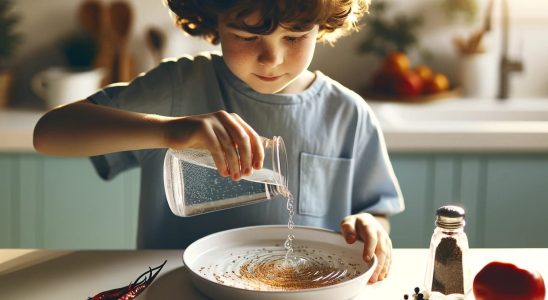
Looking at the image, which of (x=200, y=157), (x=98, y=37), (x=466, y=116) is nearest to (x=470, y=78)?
(x=466, y=116)

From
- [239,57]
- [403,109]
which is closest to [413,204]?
[403,109]

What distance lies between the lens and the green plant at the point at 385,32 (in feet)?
8.82

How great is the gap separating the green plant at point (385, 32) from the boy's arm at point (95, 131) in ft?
5.35

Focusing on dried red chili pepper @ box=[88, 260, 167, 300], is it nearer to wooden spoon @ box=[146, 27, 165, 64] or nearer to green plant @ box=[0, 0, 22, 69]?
wooden spoon @ box=[146, 27, 165, 64]

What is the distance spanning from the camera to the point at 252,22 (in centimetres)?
Answer: 118

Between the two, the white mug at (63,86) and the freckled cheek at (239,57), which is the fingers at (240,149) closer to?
the freckled cheek at (239,57)

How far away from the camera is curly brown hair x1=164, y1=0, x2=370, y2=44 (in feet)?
3.85

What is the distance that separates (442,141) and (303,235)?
0.99 meters

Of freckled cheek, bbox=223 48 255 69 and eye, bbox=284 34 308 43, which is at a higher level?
eye, bbox=284 34 308 43

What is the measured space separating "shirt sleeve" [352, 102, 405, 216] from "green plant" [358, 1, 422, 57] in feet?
4.02

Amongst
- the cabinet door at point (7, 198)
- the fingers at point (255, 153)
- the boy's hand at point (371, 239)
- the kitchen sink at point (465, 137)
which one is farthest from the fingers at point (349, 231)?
the cabinet door at point (7, 198)

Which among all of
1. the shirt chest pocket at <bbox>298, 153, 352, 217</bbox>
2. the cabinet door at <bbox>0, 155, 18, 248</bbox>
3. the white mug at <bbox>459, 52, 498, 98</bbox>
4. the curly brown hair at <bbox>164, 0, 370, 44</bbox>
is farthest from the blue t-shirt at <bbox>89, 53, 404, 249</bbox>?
the white mug at <bbox>459, 52, 498, 98</bbox>

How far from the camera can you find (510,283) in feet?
3.23

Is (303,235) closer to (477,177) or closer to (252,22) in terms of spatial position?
(252,22)
